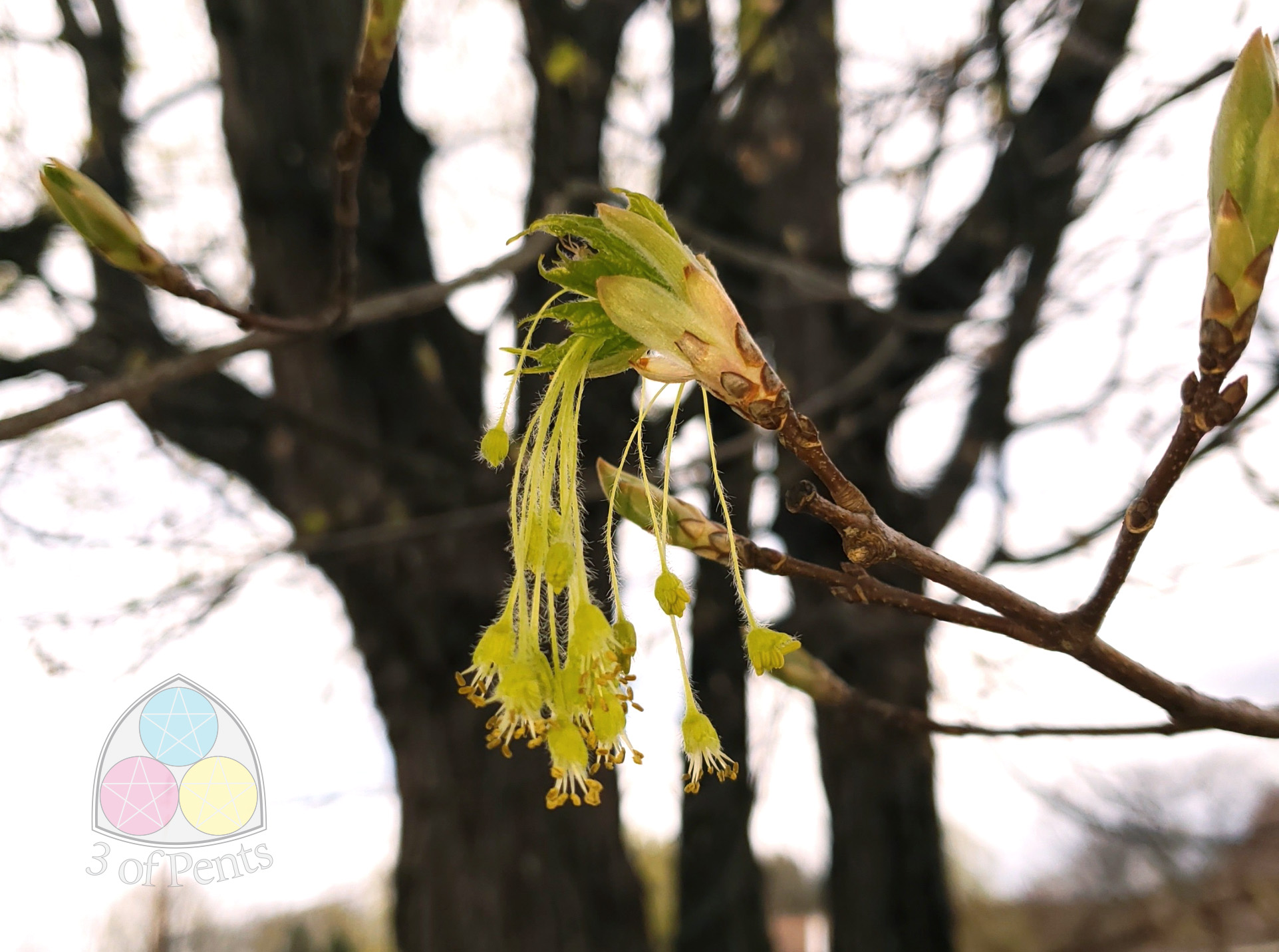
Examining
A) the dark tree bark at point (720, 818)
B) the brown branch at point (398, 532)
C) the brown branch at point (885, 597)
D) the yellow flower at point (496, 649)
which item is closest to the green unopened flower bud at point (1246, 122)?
the brown branch at point (885, 597)

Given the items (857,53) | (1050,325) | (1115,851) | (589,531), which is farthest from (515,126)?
(1115,851)

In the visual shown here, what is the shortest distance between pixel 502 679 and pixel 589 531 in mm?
1545

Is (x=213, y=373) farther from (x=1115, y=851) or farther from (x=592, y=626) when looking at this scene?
(x=1115, y=851)

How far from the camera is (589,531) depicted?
81.1 inches

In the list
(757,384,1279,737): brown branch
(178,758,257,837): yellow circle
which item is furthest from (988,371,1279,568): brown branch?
(178,758,257,837): yellow circle

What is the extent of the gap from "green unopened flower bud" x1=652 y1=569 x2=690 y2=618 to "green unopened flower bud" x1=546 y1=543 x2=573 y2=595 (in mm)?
58

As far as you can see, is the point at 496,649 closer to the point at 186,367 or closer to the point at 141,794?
the point at 186,367

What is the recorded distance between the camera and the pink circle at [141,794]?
141cm

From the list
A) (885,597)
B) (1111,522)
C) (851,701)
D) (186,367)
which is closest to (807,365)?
(1111,522)

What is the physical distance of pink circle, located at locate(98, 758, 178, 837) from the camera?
4.62 ft

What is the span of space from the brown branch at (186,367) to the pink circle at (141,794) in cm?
88

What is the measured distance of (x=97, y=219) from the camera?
623 millimetres

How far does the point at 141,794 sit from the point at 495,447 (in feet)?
4.17

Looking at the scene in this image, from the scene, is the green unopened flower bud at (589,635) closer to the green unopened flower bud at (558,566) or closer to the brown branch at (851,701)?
the green unopened flower bud at (558,566)
